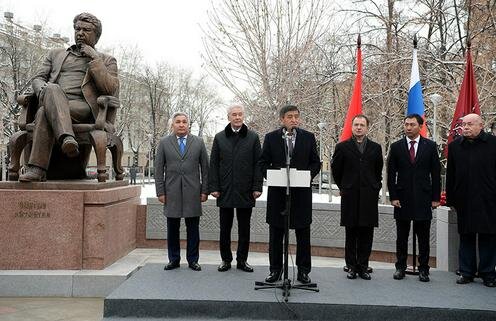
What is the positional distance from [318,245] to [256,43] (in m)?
10.7

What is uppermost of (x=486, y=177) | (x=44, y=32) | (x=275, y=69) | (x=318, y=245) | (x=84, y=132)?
(x=44, y=32)

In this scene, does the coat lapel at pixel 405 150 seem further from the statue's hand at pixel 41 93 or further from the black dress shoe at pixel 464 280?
the statue's hand at pixel 41 93

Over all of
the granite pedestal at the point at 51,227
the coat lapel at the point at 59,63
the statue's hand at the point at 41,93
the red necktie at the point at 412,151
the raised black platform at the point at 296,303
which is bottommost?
the raised black platform at the point at 296,303

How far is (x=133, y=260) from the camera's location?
270 inches

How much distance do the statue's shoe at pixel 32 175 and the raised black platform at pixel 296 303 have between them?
1948 mm

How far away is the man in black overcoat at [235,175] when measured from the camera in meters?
5.63

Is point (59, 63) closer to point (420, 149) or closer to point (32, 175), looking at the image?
point (32, 175)

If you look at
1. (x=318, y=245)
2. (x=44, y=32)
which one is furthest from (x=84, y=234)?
(x=44, y=32)

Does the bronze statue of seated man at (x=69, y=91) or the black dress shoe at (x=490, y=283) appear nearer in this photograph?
the black dress shoe at (x=490, y=283)

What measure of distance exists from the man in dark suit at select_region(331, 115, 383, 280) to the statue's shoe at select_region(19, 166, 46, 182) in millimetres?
3571

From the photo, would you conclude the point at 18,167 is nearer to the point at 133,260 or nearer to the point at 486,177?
the point at 133,260

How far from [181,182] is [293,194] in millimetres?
1401

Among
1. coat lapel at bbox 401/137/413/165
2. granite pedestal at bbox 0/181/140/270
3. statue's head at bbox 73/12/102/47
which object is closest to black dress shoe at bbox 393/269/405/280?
coat lapel at bbox 401/137/413/165

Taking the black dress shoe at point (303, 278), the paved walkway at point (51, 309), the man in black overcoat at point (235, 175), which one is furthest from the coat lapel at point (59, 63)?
the black dress shoe at point (303, 278)
